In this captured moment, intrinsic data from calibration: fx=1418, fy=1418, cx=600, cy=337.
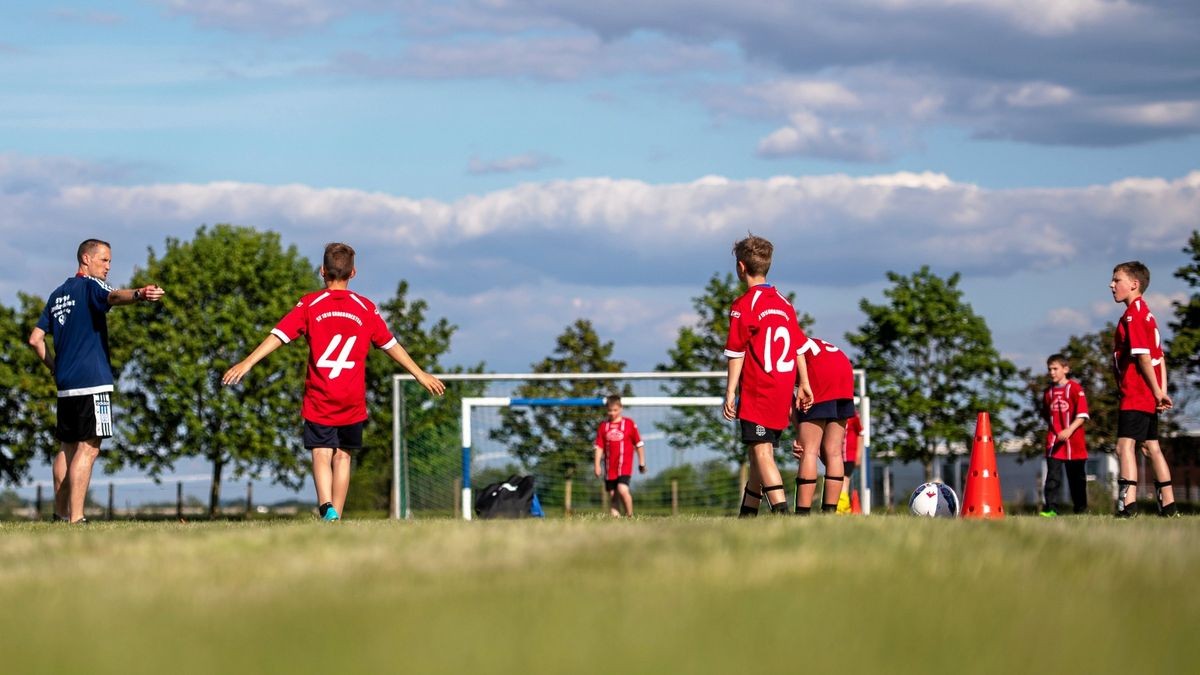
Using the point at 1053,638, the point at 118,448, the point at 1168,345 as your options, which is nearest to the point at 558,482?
the point at 118,448

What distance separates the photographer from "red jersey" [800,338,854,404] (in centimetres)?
1162

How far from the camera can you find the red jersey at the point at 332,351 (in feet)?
35.7

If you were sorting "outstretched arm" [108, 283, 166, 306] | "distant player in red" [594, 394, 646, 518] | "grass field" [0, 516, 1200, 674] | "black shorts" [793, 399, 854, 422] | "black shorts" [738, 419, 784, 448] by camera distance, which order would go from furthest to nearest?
"distant player in red" [594, 394, 646, 518] < "black shorts" [793, 399, 854, 422] < "outstretched arm" [108, 283, 166, 306] < "black shorts" [738, 419, 784, 448] < "grass field" [0, 516, 1200, 674]

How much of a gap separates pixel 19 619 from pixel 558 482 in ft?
78.8

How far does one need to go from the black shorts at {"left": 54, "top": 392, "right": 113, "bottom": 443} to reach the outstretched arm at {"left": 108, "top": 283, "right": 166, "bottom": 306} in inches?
33.7

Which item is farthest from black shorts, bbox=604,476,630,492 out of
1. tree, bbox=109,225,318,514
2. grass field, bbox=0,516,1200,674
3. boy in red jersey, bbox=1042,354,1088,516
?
tree, bbox=109,225,318,514

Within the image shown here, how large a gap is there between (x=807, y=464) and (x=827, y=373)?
0.98m

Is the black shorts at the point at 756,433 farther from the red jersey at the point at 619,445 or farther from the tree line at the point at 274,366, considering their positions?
the tree line at the point at 274,366

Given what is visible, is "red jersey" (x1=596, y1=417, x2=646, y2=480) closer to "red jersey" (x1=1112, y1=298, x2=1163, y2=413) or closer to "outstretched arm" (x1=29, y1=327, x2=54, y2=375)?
"red jersey" (x1=1112, y1=298, x2=1163, y2=413)

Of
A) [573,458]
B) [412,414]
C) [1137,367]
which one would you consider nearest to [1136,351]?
[1137,367]

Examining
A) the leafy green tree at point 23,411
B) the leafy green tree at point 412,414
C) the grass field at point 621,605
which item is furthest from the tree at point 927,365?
the grass field at point 621,605

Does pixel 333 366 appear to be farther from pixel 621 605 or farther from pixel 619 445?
pixel 619 445

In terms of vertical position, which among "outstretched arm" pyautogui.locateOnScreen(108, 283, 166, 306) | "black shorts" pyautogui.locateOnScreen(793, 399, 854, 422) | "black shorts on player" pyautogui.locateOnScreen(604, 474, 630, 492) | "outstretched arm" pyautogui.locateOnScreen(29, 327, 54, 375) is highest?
"outstretched arm" pyautogui.locateOnScreen(108, 283, 166, 306)

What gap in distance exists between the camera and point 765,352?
1030 centimetres
